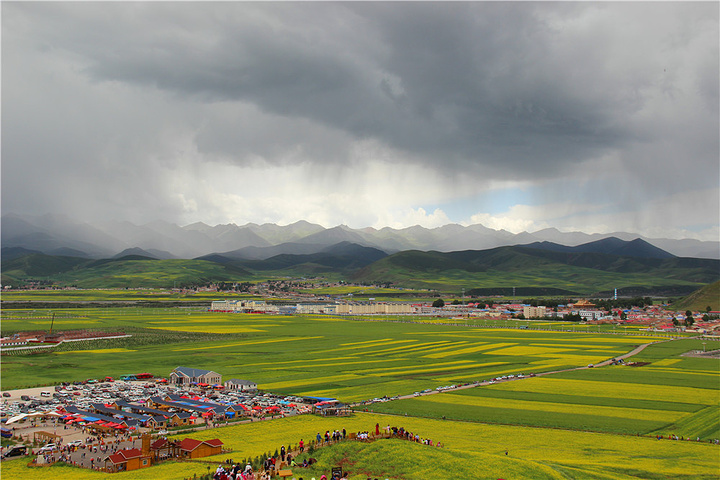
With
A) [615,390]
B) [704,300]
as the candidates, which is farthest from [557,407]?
[704,300]

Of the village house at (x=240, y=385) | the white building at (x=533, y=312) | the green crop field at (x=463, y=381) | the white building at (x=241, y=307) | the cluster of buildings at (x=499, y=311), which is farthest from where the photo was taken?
the white building at (x=241, y=307)

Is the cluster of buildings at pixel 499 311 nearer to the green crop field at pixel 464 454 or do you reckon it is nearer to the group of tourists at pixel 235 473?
the green crop field at pixel 464 454

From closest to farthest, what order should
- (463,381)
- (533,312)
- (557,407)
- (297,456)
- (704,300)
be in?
(297,456) → (557,407) → (463,381) → (704,300) → (533,312)

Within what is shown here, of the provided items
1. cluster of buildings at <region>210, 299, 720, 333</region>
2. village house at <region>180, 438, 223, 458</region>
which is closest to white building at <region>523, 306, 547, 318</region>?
cluster of buildings at <region>210, 299, 720, 333</region>

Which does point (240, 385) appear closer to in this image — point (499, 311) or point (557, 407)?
point (557, 407)

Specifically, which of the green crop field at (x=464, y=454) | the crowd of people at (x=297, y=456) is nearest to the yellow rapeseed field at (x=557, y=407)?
the green crop field at (x=464, y=454)

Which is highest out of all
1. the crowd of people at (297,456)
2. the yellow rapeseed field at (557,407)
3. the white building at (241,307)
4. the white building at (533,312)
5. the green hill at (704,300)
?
the green hill at (704,300)

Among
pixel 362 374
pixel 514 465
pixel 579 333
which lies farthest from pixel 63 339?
pixel 579 333

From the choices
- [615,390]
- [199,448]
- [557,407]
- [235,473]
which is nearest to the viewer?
[235,473]

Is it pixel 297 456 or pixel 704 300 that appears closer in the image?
pixel 297 456
